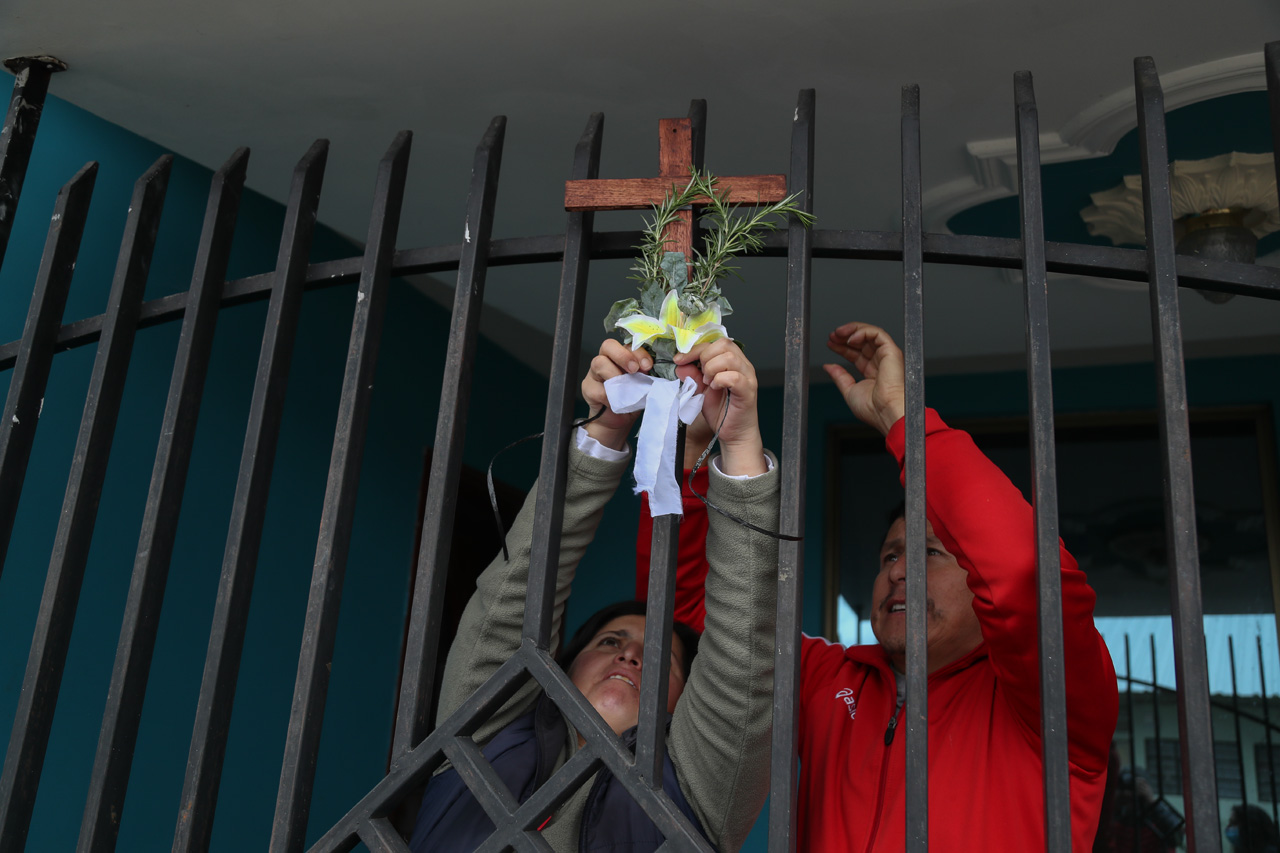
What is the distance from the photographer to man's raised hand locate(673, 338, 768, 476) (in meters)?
1.21

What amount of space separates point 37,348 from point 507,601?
93 centimetres

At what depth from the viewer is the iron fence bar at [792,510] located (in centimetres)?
111

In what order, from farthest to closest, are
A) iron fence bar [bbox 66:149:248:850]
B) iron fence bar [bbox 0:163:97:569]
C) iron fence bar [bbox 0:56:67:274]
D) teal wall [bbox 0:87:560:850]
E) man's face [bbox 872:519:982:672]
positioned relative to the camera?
1. teal wall [bbox 0:87:560:850]
2. iron fence bar [bbox 0:56:67:274]
3. man's face [bbox 872:519:982:672]
4. iron fence bar [bbox 0:163:97:569]
5. iron fence bar [bbox 66:149:248:850]

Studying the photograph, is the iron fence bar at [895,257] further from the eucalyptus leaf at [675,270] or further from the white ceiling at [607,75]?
the white ceiling at [607,75]

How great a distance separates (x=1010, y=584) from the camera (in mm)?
1265

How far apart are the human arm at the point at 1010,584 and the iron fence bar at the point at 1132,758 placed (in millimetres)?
2777

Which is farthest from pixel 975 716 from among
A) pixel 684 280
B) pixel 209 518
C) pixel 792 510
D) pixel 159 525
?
pixel 209 518

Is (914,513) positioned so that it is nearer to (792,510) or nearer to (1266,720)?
(792,510)

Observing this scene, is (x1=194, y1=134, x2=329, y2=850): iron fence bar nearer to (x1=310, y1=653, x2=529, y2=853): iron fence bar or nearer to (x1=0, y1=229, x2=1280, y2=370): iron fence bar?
(x1=0, y1=229, x2=1280, y2=370): iron fence bar

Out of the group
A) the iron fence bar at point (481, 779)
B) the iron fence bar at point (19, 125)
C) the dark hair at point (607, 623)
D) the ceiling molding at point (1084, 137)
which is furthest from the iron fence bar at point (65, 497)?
the ceiling molding at point (1084, 137)

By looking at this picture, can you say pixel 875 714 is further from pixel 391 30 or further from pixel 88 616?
pixel 88 616

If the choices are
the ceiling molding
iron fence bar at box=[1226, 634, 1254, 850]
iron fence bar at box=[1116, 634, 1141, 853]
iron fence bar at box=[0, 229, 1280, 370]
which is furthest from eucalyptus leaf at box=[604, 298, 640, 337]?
iron fence bar at box=[1226, 634, 1254, 850]

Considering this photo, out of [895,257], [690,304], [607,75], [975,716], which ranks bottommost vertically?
[975,716]

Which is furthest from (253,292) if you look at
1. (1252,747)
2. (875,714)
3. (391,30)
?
(1252,747)
